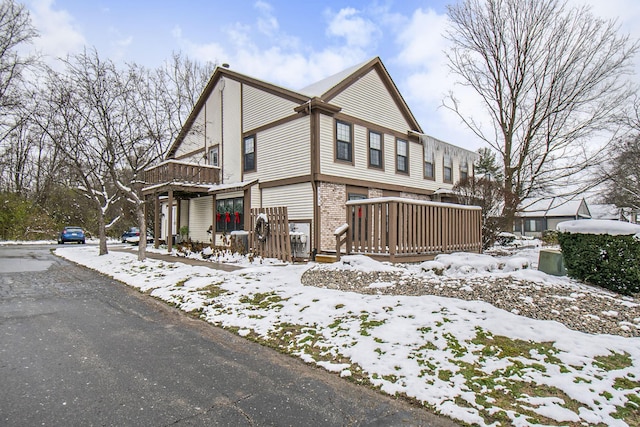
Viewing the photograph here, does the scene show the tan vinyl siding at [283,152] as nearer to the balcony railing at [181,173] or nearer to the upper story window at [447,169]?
the balcony railing at [181,173]

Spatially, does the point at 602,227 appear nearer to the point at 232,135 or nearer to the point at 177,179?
the point at 232,135

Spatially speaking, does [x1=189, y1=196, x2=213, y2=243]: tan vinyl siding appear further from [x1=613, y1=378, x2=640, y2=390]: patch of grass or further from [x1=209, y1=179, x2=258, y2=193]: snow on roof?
[x1=613, y1=378, x2=640, y2=390]: patch of grass

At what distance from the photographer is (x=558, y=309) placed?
5047mm

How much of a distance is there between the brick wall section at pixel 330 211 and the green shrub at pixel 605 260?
22.5 ft

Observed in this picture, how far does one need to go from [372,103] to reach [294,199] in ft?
17.7

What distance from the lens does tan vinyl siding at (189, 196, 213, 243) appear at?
671 inches

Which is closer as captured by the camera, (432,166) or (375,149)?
(375,149)

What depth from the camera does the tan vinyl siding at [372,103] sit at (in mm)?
13305

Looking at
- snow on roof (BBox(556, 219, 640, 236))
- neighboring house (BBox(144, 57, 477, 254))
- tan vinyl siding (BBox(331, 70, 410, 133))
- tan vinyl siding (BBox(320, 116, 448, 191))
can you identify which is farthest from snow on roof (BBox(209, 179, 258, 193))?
snow on roof (BBox(556, 219, 640, 236))

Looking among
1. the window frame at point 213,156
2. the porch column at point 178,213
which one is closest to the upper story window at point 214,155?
the window frame at point 213,156

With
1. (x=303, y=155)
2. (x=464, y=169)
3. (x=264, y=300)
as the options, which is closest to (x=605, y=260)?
(x=264, y=300)

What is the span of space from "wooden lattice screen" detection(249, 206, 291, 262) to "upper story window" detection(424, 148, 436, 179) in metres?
8.76

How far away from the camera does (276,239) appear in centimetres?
1174

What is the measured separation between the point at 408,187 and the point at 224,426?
14.4 meters
